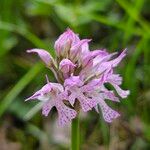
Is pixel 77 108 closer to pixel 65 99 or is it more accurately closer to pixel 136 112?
pixel 65 99

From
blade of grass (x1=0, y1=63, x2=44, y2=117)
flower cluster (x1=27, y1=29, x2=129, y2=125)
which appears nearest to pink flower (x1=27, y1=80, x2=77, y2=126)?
flower cluster (x1=27, y1=29, x2=129, y2=125)

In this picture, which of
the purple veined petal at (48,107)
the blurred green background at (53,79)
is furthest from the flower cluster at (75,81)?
the blurred green background at (53,79)

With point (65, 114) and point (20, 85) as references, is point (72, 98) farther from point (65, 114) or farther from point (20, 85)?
point (20, 85)

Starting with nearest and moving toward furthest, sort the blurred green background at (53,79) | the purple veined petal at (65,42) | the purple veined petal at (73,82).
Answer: the purple veined petal at (73,82) < the purple veined petal at (65,42) < the blurred green background at (53,79)

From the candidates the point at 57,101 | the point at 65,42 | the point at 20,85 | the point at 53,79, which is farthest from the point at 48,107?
the point at 53,79

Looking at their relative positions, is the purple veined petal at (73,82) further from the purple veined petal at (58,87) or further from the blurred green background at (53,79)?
the blurred green background at (53,79)

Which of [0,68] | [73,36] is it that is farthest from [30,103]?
[73,36]
